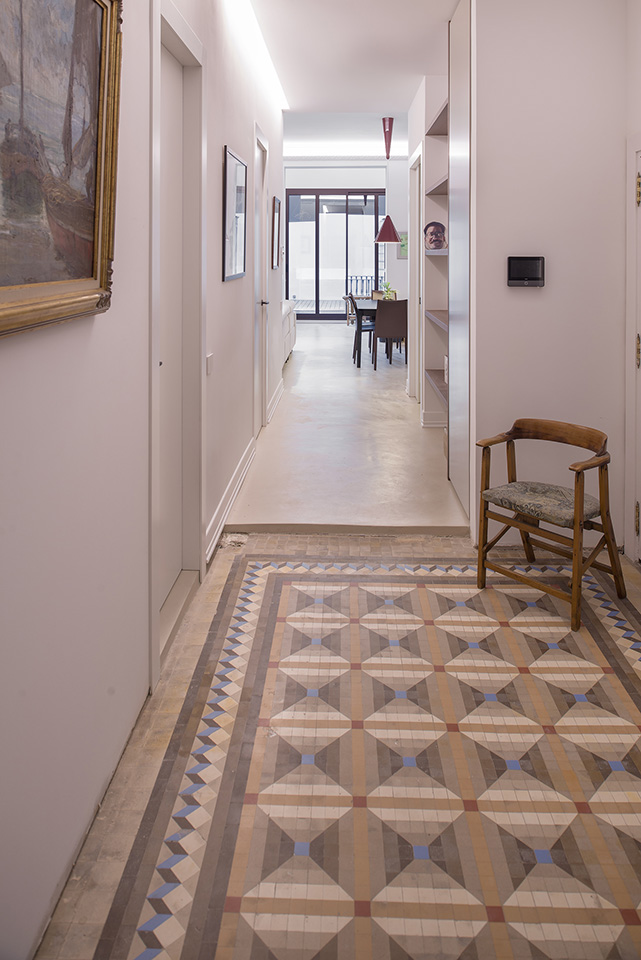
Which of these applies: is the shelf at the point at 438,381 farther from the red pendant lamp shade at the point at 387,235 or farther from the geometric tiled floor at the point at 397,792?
the red pendant lamp shade at the point at 387,235

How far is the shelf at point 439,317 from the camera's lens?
19.8ft

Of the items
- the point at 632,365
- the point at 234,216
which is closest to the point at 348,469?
the point at 234,216

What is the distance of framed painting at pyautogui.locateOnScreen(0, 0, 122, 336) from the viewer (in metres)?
1.38

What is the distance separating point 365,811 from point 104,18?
200 centimetres

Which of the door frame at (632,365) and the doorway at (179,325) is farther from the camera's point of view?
the door frame at (632,365)

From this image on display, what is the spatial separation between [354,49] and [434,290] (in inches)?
77.4

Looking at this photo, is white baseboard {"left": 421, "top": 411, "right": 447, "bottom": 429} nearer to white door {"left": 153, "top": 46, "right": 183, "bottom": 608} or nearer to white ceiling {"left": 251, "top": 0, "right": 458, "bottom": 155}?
white ceiling {"left": 251, "top": 0, "right": 458, "bottom": 155}

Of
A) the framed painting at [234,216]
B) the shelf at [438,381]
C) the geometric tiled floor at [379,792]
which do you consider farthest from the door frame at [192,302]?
the shelf at [438,381]

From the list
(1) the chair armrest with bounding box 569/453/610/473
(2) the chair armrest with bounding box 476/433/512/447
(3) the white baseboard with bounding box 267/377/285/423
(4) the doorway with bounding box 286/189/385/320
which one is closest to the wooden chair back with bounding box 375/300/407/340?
(3) the white baseboard with bounding box 267/377/285/423

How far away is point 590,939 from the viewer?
1732mm

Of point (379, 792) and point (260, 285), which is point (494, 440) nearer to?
point (379, 792)

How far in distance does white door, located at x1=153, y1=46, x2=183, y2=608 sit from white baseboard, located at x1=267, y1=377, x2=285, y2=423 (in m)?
3.65

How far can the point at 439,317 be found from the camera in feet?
21.1

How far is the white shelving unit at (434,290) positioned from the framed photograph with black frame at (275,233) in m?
1.40
